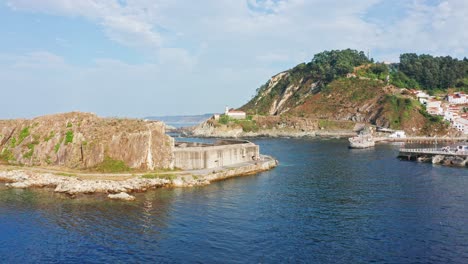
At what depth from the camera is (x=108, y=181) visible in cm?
5722

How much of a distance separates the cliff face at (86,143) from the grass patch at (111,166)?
13.6 inches

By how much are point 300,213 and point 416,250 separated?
48.7 feet

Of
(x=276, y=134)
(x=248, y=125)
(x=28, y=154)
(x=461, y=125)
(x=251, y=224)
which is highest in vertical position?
(x=248, y=125)

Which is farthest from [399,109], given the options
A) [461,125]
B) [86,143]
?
[86,143]

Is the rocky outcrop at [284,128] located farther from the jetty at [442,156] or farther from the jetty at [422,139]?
the jetty at [442,156]

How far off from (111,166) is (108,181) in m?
6.68

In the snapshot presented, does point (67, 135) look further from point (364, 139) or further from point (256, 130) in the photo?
point (256, 130)

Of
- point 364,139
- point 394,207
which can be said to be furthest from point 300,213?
point 364,139

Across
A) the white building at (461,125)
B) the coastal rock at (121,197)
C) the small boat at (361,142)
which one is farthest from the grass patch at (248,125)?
the coastal rock at (121,197)

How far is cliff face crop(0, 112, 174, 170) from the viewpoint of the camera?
64750 millimetres

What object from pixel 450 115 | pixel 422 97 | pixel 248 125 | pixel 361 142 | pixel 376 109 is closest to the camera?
pixel 361 142

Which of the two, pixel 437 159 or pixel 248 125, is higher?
pixel 248 125

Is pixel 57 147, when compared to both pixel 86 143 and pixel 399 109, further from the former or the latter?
pixel 399 109

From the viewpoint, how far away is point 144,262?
106ft
